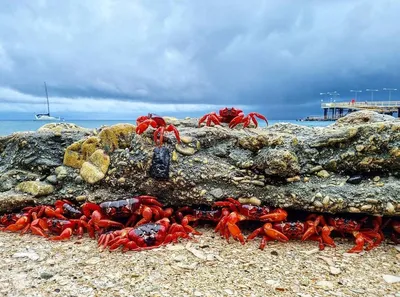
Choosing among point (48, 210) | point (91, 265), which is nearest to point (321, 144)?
point (91, 265)

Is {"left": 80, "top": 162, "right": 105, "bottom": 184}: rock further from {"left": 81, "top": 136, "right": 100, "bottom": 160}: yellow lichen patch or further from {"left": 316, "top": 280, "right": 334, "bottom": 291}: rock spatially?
{"left": 316, "top": 280, "right": 334, "bottom": 291}: rock

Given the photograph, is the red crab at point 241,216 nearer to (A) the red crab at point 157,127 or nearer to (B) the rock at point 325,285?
(B) the rock at point 325,285

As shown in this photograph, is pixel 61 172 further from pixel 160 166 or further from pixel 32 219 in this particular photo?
pixel 160 166

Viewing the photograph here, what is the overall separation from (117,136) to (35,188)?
171 centimetres

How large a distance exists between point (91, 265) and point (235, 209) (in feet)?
7.18

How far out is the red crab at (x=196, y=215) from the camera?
4828mm

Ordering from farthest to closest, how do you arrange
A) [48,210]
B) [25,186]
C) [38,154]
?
[38,154]
[25,186]
[48,210]

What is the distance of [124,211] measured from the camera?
16.0 feet

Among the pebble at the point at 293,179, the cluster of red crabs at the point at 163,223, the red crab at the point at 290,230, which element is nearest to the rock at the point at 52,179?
the cluster of red crabs at the point at 163,223

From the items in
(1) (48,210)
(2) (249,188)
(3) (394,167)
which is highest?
(3) (394,167)

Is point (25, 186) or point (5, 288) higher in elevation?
point (25, 186)

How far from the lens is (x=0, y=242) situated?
4727 mm

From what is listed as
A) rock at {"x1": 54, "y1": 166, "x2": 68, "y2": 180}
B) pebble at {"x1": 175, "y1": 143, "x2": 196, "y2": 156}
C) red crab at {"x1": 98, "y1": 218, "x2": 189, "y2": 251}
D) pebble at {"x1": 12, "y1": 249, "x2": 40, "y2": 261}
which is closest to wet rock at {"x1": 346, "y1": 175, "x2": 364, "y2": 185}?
pebble at {"x1": 175, "y1": 143, "x2": 196, "y2": 156}

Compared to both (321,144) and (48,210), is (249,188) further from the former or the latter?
(48,210)
